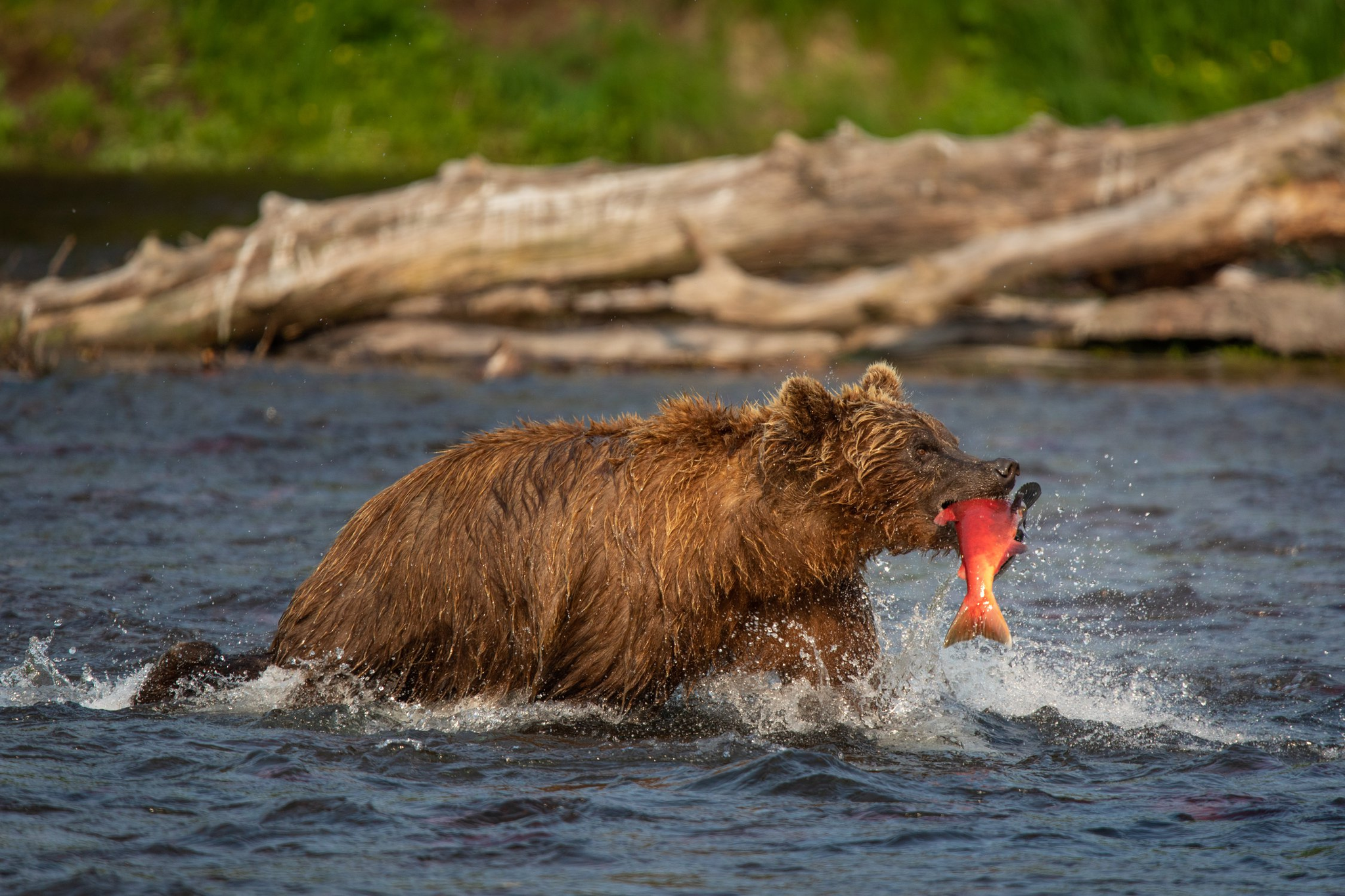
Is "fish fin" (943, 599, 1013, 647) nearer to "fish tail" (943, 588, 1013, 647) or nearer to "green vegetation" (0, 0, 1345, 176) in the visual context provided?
"fish tail" (943, 588, 1013, 647)

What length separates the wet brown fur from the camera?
5211 millimetres

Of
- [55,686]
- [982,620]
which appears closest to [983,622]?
[982,620]

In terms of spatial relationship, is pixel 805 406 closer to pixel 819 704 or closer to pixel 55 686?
pixel 819 704

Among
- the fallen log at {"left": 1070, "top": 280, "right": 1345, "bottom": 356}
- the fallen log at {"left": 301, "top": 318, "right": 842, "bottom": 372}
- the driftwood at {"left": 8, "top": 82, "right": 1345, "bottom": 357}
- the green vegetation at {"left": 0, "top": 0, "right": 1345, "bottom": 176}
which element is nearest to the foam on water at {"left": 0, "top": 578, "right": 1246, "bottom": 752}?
the driftwood at {"left": 8, "top": 82, "right": 1345, "bottom": 357}

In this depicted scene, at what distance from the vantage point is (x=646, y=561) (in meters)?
5.22

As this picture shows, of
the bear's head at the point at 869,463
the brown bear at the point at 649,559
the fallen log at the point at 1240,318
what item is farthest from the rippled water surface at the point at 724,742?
the fallen log at the point at 1240,318

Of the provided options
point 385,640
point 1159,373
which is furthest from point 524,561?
point 1159,373

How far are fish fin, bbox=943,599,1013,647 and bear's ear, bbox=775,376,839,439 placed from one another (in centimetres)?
78

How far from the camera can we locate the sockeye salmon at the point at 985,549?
4969mm

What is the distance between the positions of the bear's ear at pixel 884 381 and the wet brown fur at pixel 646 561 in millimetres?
130

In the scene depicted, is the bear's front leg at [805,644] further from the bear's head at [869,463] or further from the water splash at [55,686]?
the water splash at [55,686]

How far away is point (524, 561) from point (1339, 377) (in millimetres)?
8916

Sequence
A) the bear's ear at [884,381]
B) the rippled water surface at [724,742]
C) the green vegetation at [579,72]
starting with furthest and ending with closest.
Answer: the green vegetation at [579,72]
the bear's ear at [884,381]
the rippled water surface at [724,742]

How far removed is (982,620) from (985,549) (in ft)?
0.76
